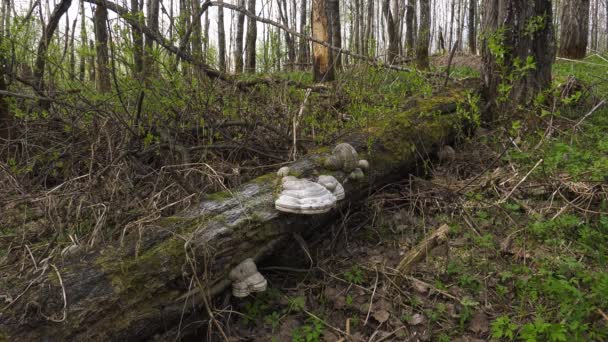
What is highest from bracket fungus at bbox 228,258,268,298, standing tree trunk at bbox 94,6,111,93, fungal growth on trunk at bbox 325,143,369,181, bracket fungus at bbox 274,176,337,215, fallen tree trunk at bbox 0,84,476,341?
standing tree trunk at bbox 94,6,111,93

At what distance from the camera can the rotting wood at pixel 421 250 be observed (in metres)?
2.94

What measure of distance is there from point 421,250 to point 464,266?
319mm

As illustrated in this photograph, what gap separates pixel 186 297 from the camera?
2.36 m

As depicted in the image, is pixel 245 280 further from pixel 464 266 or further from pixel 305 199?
pixel 464 266

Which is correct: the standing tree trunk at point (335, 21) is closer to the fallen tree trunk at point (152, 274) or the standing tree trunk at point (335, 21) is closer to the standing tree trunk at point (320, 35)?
the standing tree trunk at point (320, 35)

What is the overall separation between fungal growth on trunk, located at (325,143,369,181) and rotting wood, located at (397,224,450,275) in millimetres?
771

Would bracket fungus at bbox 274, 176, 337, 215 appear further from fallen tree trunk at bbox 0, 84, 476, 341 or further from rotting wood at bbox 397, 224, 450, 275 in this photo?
rotting wood at bbox 397, 224, 450, 275

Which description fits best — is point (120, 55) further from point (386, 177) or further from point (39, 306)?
point (386, 177)

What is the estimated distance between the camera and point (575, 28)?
489 inches

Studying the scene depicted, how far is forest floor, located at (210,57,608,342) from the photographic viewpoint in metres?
2.34

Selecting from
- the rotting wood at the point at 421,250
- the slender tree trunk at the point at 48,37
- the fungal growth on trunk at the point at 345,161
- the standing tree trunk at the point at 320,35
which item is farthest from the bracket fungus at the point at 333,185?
the standing tree trunk at the point at 320,35

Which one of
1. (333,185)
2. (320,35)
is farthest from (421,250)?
(320,35)

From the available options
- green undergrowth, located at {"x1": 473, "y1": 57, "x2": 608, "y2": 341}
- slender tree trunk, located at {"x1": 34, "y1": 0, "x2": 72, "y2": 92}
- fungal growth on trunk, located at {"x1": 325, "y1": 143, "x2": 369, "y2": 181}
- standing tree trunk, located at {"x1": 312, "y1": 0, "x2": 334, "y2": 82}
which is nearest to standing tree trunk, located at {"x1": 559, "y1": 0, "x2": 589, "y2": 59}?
standing tree trunk, located at {"x1": 312, "y1": 0, "x2": 334, "y2": 82}

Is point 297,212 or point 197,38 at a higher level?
point 197,38
